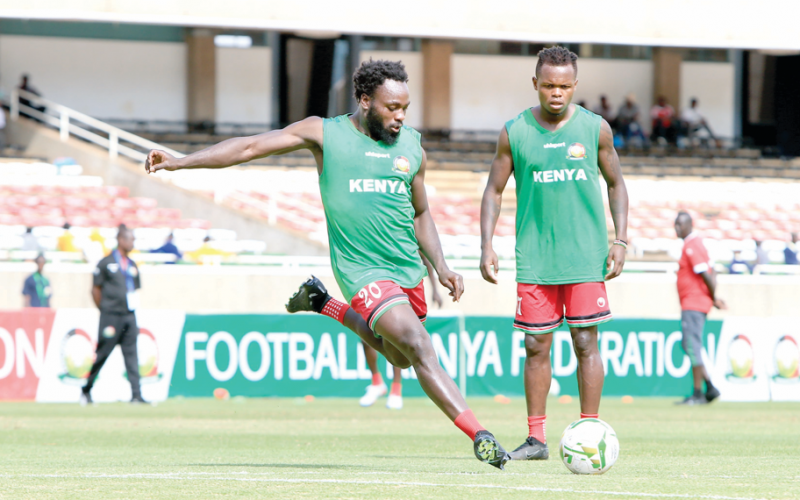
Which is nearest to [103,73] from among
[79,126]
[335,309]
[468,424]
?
[79,126]

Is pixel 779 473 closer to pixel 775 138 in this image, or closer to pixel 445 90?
pixel 445 90

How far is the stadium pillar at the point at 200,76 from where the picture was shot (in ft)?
103

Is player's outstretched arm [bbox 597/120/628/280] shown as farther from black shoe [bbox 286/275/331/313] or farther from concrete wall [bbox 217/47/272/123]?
concrete wall [bbox 217/47/272/123]

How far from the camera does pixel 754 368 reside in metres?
16.6

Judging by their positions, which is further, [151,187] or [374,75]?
[151,187]

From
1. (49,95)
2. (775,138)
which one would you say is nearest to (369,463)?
(49,95)

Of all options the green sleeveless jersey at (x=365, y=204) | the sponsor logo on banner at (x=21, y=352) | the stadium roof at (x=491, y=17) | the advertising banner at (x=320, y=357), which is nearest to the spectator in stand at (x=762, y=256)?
the stadium roof at (x=491, y=17)

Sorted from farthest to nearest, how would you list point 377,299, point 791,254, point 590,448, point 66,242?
1. point 791,254
2. point 66,242
3. point 377,299
4. point 590,448

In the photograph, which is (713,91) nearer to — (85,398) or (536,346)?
(85,398)

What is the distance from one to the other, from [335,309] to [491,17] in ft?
70.7

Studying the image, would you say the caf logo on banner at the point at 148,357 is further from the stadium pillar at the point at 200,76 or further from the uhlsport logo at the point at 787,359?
the stadium pillar at the point at 200,76

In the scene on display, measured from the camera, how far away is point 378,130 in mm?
6961

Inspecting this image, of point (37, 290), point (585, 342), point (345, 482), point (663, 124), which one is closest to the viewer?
point (345, 482)

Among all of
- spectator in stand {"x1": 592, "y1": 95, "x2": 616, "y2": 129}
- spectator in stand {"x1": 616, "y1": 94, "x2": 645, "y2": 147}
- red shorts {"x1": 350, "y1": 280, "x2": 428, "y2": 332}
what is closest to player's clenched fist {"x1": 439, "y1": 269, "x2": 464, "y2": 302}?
red shorts {"x1": 350, "y1": 280, "x2": 428, "y2": 332}
